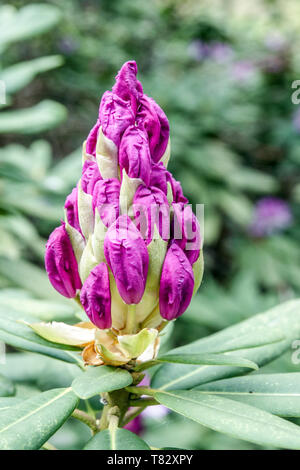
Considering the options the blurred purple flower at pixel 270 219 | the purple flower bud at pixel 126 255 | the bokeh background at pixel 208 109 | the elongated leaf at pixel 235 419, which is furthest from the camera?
the blurred purple flower at pixel 270 219

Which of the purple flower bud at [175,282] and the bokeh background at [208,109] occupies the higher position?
the bokeh background at [208,109]

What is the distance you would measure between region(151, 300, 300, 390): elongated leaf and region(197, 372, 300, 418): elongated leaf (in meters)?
0.03

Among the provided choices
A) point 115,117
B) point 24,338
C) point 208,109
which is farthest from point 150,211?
point 208,109

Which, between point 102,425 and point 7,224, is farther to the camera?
point 7,224

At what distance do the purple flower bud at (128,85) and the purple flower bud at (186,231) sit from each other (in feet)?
0.57

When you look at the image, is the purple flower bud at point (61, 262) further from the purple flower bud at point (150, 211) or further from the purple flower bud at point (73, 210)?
the purple flower bud at point (150, 211)

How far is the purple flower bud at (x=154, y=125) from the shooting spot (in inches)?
29.5

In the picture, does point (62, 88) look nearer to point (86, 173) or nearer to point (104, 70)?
point (104, 70)

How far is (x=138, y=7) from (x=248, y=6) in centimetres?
260

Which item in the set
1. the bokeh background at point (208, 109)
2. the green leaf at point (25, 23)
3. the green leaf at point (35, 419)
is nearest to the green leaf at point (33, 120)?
the green leaf at point (25, 23)

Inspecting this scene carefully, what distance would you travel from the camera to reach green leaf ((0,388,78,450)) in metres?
0.62

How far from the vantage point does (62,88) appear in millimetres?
4395

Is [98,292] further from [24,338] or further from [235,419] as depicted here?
[235,419]
